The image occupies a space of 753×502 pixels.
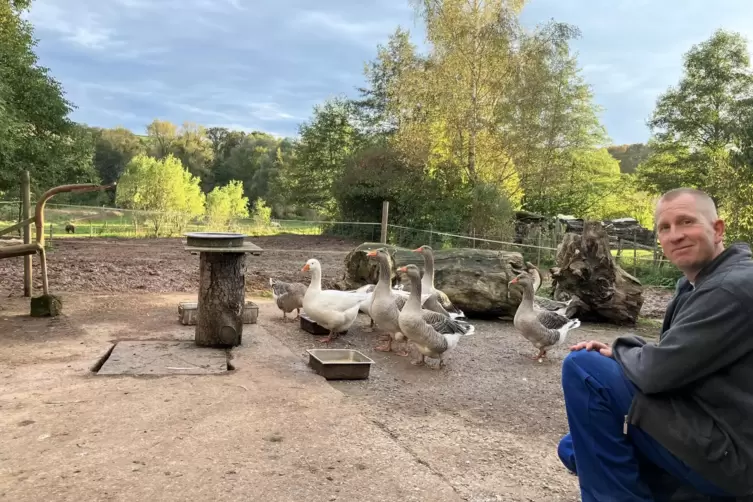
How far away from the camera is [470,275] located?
30.1ft

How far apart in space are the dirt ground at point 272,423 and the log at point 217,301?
0.36 m

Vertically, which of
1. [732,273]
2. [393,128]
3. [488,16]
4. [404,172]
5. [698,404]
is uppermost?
[488,16]

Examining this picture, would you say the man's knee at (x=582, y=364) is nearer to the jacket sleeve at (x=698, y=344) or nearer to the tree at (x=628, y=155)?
the jacket sleeve at (x=698, y=344)

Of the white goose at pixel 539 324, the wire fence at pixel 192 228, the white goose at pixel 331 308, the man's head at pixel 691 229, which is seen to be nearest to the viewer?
the man's head at pixel 691 229

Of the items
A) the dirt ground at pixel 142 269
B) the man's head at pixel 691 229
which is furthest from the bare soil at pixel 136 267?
the man's head at pixel 691 229

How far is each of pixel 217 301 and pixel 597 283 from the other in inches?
250

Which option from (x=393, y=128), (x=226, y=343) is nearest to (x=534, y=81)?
(x=393, y=128)

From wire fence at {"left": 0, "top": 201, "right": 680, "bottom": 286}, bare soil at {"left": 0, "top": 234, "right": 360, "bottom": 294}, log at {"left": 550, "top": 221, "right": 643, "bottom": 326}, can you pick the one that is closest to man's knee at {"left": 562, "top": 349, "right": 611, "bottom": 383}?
bare soil at {"left": 0, "top": 234, "right": 360, "bottom": 294}

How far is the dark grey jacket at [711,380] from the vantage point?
1.91 metres

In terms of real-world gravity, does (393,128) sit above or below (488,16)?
below

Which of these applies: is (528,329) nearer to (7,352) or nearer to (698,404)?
(698,404)

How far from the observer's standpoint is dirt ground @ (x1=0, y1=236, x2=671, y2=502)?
3.01 metres

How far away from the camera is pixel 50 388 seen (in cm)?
448

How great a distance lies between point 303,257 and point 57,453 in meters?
13.4
